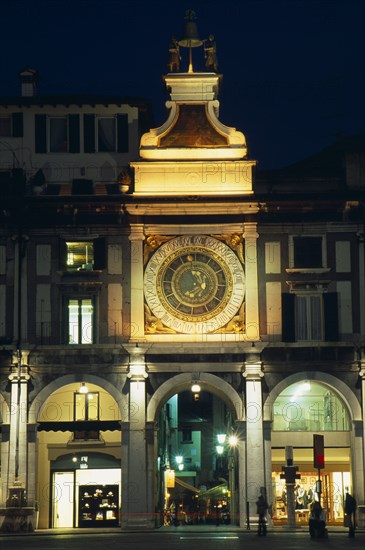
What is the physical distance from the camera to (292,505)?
7231 centimetres

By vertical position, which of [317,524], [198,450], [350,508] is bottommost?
[317,524]

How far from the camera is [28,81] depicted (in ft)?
→ 264

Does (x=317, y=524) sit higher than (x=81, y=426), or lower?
lower

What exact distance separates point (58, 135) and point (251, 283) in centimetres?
1388

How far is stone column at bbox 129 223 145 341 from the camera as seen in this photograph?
242 feet

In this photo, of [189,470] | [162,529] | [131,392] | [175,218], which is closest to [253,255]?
[175,218]

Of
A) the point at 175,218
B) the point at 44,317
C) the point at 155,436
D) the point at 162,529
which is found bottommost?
the point at 162,529

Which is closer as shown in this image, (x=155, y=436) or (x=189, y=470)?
(x=155, y=436)

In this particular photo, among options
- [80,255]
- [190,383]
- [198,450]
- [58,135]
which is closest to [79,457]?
[190,383]

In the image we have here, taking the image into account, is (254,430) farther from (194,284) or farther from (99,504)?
(99,504)

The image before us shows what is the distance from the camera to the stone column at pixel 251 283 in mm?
73750

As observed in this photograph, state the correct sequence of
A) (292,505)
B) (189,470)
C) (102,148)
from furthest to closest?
(189,470), (102,148), (292,505)

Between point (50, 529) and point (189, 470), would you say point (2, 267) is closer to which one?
point (50, 529)

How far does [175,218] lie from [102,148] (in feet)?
20.8
